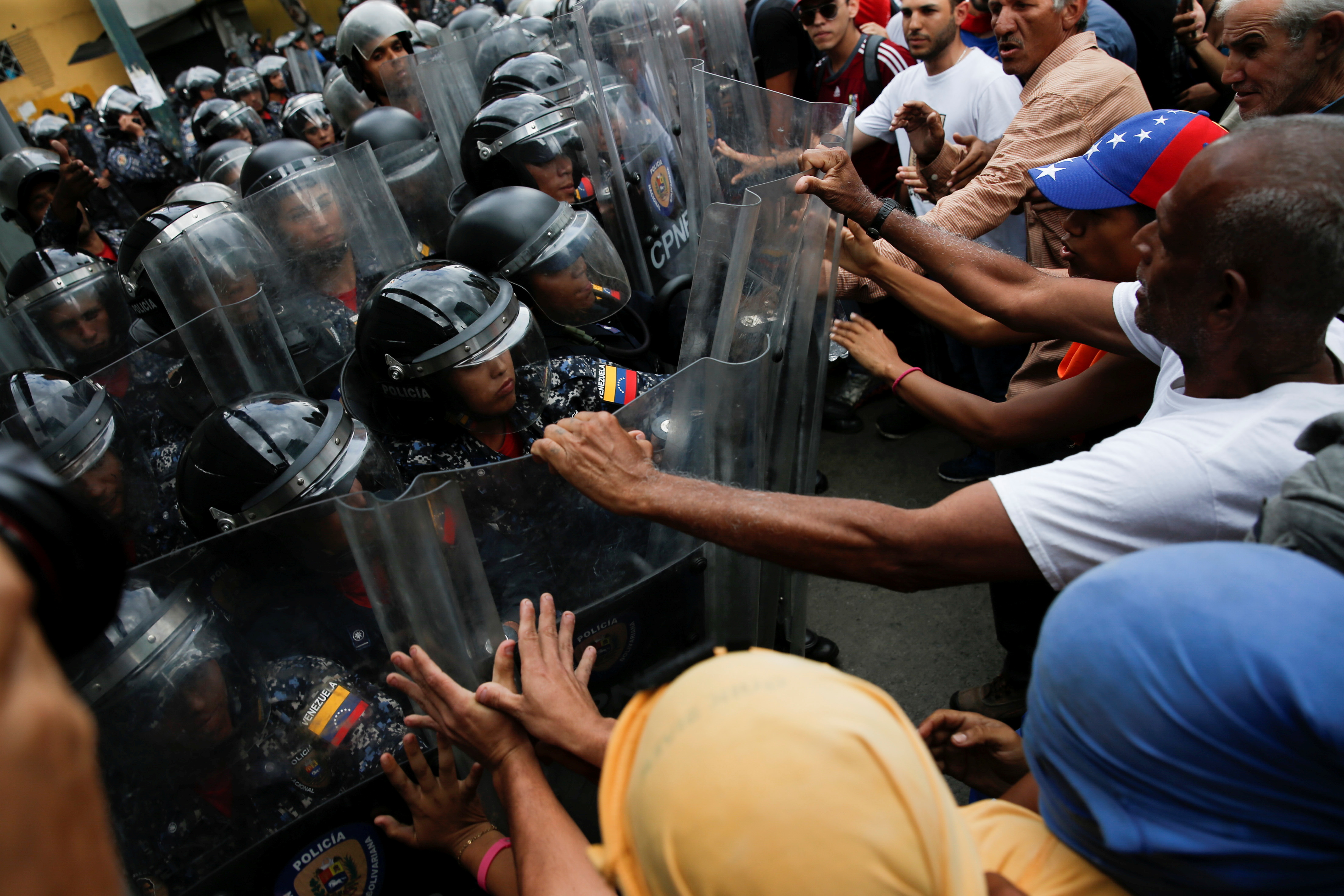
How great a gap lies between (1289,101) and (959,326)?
120 centimetres

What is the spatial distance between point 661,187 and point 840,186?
162 centimetres

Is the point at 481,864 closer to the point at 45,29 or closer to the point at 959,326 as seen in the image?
the point at 959,326

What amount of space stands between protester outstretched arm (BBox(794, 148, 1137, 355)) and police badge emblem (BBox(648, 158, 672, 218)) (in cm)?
141

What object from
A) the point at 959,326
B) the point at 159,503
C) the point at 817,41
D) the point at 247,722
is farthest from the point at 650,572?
the point at 817,41

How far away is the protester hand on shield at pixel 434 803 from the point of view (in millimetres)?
1499

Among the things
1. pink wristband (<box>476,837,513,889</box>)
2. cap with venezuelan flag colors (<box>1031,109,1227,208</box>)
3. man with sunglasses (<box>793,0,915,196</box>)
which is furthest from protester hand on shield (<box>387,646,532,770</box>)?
man with sunglasses (<box>793,0,915,196</box>)

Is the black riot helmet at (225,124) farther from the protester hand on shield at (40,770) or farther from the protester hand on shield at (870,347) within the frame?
the protester hand on shield at (40,770)

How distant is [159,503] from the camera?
2.54m

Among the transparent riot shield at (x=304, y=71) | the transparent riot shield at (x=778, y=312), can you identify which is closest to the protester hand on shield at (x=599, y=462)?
the transparent riot shield at (x=778, y=312)

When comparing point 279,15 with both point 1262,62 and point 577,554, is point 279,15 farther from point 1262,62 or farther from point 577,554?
point 577,554

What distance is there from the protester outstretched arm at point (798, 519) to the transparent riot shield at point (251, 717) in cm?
51

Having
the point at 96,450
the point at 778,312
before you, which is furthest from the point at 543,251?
the point at 96,450

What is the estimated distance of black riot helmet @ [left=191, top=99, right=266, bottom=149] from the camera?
7180 millimetres

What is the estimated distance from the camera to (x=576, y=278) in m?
2.72
